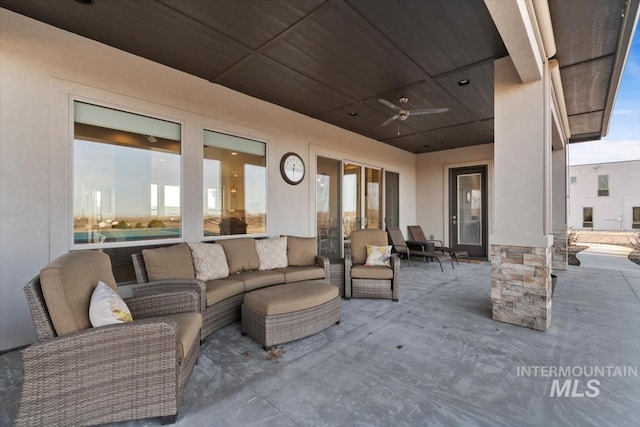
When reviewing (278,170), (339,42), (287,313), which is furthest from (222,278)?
(339,42)

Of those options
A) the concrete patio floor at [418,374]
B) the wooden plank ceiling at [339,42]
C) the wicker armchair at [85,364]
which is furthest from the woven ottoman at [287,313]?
the wooden plank ceiling at [339,42]

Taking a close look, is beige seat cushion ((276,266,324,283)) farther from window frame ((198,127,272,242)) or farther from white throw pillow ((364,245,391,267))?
window frame ((198,127,272,242))

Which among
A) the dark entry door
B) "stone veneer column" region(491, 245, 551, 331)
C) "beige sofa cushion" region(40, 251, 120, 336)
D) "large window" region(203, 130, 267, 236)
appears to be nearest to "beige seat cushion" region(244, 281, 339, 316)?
"beige sofa cushion" region(40, 251, 120, 336)

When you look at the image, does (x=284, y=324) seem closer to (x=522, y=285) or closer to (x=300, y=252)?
(x=300, y=252)

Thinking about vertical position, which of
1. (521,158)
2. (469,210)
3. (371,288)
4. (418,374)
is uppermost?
(521,158)

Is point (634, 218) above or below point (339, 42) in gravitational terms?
below

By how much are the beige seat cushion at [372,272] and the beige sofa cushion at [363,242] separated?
41 centimetres

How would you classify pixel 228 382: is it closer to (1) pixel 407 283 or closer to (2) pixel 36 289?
(2) pixel 36 289

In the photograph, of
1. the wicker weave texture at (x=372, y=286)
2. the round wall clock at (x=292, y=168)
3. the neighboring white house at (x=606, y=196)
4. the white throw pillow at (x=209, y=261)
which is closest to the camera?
the white throw pillow at (x=209, y=261)

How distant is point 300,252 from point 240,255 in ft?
2.89

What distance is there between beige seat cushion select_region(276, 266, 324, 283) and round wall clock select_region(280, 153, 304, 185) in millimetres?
1662

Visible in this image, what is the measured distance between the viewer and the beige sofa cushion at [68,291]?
5.11 ft

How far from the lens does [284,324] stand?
2.55 meters

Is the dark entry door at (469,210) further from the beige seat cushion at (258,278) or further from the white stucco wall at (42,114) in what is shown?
the white stucco wall at (42,114)
